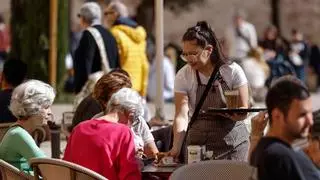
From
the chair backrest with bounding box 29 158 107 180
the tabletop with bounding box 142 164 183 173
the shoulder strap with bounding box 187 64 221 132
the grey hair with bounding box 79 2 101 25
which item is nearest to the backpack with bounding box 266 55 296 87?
the grey hair with bounding box 79 2 101 25

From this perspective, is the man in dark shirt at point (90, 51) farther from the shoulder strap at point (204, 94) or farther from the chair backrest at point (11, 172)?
the chair backrest at point (11, 172)

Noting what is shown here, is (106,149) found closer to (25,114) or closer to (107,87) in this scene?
(25,114)

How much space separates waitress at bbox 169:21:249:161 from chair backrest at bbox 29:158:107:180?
1263 millimetres

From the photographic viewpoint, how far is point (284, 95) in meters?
5.88

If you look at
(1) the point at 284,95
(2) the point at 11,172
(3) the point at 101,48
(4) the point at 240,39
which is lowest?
(4) the point at 240,39

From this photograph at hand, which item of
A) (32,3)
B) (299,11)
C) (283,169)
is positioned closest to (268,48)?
(299,11)

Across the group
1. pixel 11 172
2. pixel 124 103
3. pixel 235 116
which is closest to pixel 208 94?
pixel 235 116

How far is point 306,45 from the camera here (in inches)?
1070

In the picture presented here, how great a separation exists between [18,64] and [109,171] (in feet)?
9.25

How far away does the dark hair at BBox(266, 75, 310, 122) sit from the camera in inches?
231

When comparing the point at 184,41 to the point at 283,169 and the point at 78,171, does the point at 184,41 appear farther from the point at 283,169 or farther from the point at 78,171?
the point at 283,169

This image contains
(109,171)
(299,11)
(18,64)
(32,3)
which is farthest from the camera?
(299,11)

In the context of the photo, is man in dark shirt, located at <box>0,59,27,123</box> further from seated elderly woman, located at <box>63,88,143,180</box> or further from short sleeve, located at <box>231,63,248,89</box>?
seated elderly woman, located at <box>63,88,143,180</box>

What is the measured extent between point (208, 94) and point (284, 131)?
2.64 metres
